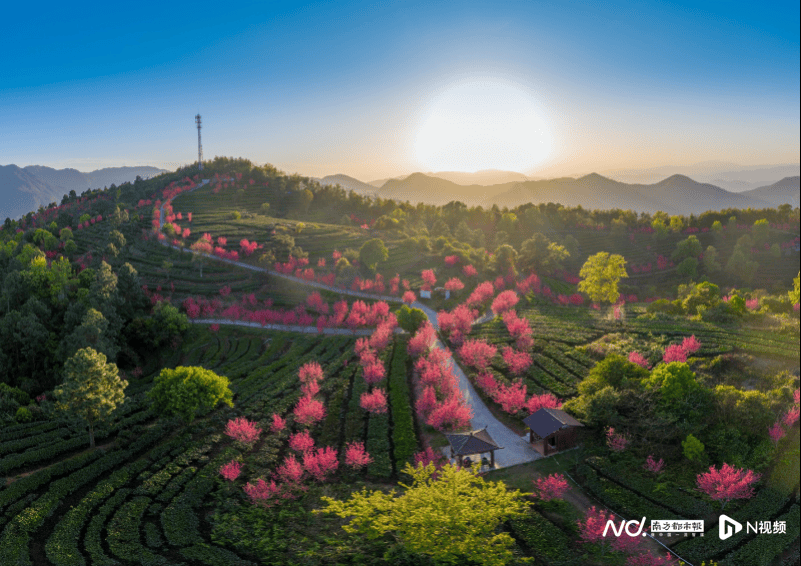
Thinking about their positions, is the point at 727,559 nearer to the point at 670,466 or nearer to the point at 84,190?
the point at 670,466

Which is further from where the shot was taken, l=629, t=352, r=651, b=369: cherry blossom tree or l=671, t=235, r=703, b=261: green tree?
l=671, t=235, r=703, b=261: green tree

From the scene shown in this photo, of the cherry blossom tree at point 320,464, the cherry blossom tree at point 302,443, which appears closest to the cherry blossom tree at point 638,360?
the cherry blossom tree at point 320,464

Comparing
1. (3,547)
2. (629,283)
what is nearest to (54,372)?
(3,547)

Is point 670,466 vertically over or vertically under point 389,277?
under

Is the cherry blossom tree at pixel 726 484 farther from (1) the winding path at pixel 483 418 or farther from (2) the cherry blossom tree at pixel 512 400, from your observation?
(2) the cherry blossom tree at pixel 512 400

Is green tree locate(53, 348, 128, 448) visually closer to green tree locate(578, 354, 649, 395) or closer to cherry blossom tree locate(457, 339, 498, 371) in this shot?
cherry blossom tree locate(457, 339, 498, 371)

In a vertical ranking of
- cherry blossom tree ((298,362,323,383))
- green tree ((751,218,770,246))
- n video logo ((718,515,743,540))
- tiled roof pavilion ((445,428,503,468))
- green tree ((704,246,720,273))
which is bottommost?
n video logo ((718,515,743,540))

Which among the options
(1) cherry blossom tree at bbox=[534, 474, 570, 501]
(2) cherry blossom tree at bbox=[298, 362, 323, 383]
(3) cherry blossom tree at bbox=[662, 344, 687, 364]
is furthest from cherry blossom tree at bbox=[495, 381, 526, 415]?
(2) cherry blossom tree at bbox=[298, 362, 323, 383]
